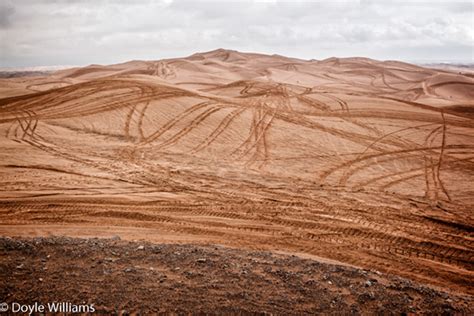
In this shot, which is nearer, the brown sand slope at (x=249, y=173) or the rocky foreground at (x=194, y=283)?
the rocky foreground at (x=194, y=283)

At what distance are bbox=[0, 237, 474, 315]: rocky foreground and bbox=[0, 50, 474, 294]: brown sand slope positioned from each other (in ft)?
3.76

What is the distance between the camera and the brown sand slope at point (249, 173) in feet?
21.7

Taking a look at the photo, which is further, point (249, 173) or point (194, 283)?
point (249, 173)

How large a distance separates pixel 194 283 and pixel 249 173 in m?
6.21

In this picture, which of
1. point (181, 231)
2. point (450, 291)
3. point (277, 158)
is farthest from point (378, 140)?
point (181, 231)

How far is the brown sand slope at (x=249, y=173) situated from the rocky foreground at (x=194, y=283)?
1.15 metres

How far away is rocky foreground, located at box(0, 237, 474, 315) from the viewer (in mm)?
3945

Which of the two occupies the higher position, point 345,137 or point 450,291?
point 345,137

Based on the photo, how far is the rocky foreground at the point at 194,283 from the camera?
3945 millimetres

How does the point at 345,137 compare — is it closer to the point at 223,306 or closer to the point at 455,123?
the point at 455,123

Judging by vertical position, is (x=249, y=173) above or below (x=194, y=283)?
above

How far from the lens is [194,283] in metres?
4.36

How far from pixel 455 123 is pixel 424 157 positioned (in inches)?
226

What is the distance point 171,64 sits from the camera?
54531 millimetres
